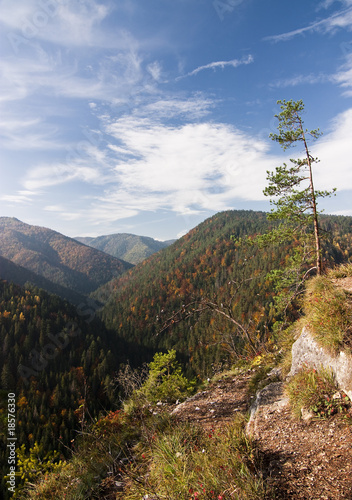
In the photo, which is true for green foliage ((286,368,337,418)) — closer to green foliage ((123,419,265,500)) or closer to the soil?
the soil

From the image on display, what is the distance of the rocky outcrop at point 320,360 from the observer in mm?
5094

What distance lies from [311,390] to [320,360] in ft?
2.94

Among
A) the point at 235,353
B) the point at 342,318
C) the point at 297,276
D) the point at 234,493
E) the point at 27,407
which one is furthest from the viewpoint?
the point at 27,407

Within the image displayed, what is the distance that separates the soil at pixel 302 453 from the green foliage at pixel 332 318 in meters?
1.62

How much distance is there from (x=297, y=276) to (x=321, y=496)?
9.04 m

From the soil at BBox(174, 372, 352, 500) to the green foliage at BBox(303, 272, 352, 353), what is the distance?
5.32 feet

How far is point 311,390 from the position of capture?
540cm

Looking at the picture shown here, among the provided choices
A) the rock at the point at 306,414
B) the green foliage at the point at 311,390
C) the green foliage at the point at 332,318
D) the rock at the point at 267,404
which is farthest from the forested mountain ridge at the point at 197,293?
the rock at the point at 306,414

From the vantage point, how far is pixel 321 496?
3.27m

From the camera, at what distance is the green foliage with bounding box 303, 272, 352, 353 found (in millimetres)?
5559

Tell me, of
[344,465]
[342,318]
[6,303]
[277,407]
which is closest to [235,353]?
[277,407]

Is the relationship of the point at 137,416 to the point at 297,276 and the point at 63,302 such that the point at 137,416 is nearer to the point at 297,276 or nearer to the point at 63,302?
the point at 297,276

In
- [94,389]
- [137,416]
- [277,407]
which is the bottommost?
[94,389]

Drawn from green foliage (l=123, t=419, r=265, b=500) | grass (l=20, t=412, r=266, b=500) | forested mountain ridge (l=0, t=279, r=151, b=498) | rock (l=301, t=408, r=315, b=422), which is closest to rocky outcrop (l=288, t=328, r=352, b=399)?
rock (l=301, t=408, r=315, b=422)
